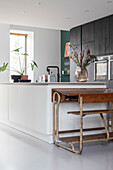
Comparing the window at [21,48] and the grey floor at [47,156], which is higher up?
A: the window at [21,48]

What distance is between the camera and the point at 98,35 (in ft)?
23.1

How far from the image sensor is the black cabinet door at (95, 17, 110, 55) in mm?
6722

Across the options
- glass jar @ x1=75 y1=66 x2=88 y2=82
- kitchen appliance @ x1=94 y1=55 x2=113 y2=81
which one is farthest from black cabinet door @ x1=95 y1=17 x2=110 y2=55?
glass jar @ x1=75 y1=66 x2=88 y2=82

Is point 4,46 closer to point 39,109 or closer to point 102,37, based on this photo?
point 102,37

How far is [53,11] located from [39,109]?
2968mm

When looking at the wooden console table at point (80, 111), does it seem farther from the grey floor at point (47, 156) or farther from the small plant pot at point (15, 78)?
the small plant pot at point (15, 78)

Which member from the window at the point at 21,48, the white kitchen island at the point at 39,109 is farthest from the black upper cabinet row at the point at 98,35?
the window at the point at 21,48

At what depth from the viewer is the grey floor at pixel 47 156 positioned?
293 centimetres

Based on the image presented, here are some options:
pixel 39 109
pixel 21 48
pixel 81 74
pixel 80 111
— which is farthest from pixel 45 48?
pixel 80 111

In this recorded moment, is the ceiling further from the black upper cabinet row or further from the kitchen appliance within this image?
the kitchen appliance

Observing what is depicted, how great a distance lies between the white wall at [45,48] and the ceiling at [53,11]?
1840mm

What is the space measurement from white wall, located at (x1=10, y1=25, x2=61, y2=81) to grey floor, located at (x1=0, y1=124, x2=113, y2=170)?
561cm

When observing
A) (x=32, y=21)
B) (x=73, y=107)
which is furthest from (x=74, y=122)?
(x=32, y=21)

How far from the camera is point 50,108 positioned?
409 centimetres
